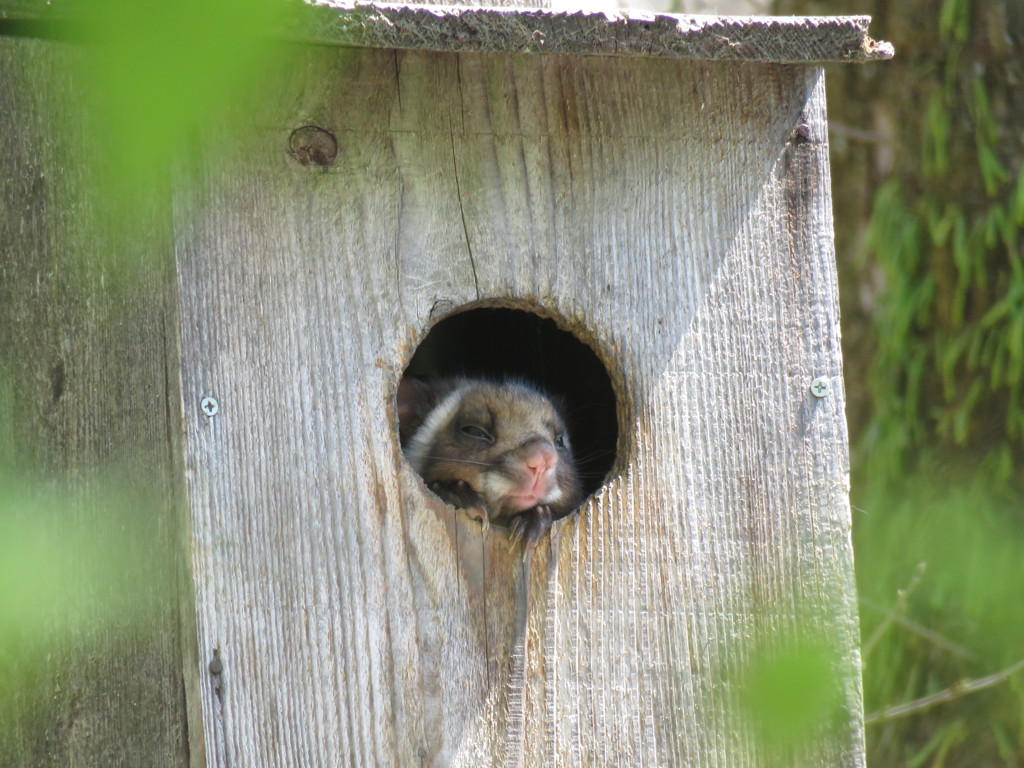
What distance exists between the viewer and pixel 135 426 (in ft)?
10.2

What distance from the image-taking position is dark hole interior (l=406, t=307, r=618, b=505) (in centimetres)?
394

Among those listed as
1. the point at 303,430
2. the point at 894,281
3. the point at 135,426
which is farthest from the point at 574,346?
the point at 303,430

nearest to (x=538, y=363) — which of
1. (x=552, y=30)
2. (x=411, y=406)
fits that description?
(x=411, y=406)

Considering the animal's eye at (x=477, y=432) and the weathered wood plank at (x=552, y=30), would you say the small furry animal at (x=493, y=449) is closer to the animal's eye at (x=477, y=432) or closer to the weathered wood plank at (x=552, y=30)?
the animal's eye at (x=477, y=432)

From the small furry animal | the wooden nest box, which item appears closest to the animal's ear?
the small furry animal

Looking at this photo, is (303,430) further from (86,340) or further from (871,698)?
(871,698)

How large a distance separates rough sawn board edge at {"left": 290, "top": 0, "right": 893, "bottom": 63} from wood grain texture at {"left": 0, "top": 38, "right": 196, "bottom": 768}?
0.95 meters

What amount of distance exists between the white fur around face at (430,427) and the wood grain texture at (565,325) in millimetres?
947

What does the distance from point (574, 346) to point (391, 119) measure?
64.0 inches

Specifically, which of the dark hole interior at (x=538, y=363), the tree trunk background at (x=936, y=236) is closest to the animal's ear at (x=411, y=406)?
the dark hole interior at (x=538, y=363)

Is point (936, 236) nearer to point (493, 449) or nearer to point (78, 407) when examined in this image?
point (493, 449)

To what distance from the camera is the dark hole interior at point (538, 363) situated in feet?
12.9

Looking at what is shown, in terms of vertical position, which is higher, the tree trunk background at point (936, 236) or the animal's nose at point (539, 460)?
the tree trunk background at point (936, 236)

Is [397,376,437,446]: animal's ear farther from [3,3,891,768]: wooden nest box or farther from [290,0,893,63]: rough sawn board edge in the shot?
[290,0,893,63]: rough sawn board edge
